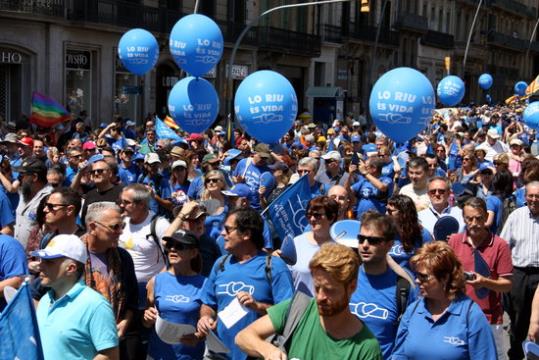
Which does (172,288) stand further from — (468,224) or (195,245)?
(468,224)

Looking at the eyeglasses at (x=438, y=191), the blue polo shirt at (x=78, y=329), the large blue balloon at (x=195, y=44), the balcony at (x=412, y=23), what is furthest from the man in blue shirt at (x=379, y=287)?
the balcony at (x=412, y=23)

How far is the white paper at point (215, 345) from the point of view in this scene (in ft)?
16.5

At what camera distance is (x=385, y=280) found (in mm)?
4848

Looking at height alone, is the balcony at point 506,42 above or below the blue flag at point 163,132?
above

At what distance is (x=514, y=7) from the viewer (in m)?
76.6

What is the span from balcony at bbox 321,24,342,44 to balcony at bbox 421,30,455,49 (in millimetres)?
13580

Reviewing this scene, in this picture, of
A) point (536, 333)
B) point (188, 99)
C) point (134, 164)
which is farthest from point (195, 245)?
point (188, 99)

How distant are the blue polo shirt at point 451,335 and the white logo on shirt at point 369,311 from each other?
0.33 m

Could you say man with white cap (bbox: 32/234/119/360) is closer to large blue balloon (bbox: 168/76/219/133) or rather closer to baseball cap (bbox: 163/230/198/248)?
baseball cap (bbox: 163/230/198/248)

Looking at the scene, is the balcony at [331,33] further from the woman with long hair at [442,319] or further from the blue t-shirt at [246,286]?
the woman with long hair at [442,319]

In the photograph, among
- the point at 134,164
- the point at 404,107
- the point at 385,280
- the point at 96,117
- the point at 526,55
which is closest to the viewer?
the point at 385,280

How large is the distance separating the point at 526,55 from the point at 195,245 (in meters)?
79.9

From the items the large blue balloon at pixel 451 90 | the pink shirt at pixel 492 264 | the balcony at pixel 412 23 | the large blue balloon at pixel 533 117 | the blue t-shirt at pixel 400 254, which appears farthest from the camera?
the balcony at pixel 412 23

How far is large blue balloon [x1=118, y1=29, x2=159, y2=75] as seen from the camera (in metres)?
15.4
